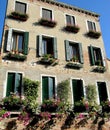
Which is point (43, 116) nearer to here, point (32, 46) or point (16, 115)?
point (16, 115)

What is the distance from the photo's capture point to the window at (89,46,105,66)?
48.5 feet

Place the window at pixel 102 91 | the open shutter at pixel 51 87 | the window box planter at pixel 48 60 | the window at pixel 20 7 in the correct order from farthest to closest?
the window at pixel 20 7, the window at pixel 102 91, the window box planter at pixel 48 60, the open shutter at pixel 51 87

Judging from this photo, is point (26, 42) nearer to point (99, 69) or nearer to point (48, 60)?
point (48, 60)

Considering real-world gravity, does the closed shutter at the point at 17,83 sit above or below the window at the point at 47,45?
below

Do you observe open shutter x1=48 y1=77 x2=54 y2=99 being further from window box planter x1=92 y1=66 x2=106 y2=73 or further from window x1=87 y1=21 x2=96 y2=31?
window x1=87 y1=21 x2=96 y2=31

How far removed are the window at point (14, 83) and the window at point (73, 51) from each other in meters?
4.04

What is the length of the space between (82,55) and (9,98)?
6.70 metres

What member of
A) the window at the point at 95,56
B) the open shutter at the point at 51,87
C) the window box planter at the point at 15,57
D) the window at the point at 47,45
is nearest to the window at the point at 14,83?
the window box planter at the point at 15,57

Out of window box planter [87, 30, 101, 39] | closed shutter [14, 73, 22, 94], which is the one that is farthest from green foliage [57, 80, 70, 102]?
window box planter [87, 30, 101, 39]

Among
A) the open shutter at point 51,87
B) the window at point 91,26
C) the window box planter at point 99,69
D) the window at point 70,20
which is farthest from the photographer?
the window at point 91,26

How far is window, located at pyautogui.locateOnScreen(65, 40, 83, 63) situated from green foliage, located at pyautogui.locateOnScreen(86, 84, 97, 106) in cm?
218

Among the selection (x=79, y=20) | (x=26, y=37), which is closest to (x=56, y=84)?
(x=26, y=37)

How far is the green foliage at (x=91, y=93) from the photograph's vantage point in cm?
1284

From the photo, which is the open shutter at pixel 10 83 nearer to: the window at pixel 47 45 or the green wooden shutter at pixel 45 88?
the green wooden shutter at pixel 45 88
